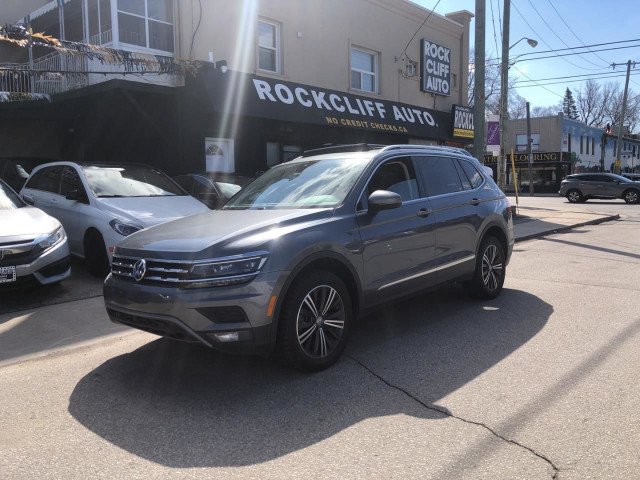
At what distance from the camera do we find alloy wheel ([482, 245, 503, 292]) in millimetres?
6035

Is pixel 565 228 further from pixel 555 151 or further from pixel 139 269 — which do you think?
pixel 555 151

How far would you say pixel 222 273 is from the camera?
11.6ft

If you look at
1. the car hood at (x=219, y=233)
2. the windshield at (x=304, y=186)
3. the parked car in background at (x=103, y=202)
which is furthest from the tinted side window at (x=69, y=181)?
the car hood at (x=219, y=233)

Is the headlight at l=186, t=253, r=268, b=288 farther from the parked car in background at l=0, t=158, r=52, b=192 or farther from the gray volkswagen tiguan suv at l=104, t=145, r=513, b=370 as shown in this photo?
the parked car in background at l=0, t=158, r=52, b=192

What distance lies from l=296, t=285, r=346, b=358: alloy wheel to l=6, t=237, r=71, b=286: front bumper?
12.2 feet

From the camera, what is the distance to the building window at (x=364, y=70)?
1720cm

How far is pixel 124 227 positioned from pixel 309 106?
853cm

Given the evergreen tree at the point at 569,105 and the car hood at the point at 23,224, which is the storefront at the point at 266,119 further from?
the evergreen tree at the point at 569,105

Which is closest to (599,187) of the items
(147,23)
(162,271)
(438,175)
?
(147,23)

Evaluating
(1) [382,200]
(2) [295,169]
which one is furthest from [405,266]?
(2) [295,169]

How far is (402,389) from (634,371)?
73.6 inches

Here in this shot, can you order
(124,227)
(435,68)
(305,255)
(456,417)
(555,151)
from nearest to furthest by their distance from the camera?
1. (456,417)
2. (305,255)
3. (124,227)
4. (435,68)
5. (555,151)

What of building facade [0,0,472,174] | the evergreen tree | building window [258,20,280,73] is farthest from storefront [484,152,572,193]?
the evergreen tree

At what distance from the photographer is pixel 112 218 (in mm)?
6988
